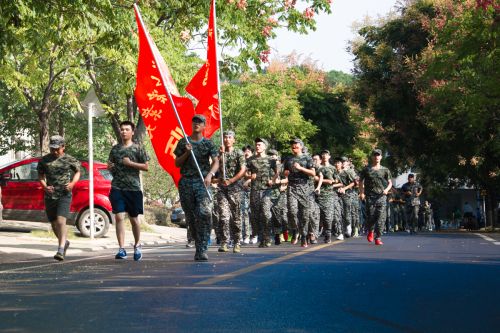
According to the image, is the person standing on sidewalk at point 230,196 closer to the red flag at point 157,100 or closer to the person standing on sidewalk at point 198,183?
the red flag at point 157,100

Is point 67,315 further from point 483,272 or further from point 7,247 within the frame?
point 7,247

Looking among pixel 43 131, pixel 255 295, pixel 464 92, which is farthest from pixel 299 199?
pixel 464 92

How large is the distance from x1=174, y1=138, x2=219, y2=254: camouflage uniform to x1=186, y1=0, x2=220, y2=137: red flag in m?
3.19

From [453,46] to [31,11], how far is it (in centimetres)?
2098

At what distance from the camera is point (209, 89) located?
17453 mm

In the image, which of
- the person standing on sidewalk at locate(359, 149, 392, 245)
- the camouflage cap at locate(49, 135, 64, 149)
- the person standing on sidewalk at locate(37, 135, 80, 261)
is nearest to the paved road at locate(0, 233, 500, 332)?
the person standing on sidewalk at locate(37, 135, 80, 261)

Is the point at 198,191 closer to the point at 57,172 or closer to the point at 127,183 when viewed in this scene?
the point at 127,183

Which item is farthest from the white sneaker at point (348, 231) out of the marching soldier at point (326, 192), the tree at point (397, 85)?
Result: the tree at point (397, 85)

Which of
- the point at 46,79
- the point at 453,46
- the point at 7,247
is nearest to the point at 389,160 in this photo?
the point at 453,46

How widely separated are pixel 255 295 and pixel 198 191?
497cm

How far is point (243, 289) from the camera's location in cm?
962

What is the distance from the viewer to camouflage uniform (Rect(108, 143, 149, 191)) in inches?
569

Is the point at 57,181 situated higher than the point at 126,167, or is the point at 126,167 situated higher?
the point at 126,167

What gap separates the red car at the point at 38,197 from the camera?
23.5 metres
